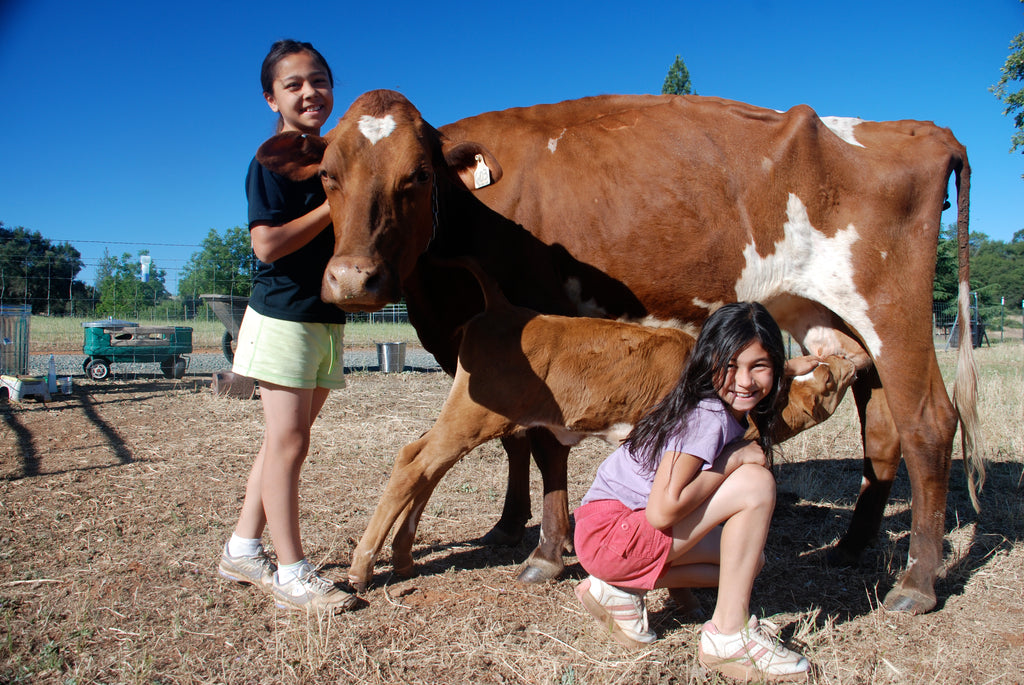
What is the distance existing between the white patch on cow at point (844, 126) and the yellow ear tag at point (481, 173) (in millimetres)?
2078

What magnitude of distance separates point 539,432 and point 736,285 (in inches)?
52.8

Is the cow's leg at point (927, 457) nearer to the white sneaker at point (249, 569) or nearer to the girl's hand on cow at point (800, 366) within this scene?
the girl's hand on cow at point (800, 366)

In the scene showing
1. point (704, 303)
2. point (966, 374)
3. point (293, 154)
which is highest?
point (293, 154)

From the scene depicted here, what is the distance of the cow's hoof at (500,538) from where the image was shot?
153 inches

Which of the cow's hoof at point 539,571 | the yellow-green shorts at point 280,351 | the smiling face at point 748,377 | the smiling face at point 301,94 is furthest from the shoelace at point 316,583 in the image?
the smiling face at point 301,94

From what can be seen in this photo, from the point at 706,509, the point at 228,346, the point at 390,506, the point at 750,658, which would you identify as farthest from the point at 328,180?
the point at 228,346

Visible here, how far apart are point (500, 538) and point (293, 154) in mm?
2374

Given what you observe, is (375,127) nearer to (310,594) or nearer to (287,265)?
(287,265)

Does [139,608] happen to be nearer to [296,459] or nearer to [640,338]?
[296,459]

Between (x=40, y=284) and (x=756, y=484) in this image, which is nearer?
(x=756, y=484)

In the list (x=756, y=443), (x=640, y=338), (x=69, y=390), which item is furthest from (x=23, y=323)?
(x=756, y=443)

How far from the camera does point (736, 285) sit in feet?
11.9

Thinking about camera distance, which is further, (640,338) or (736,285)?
(736,285)

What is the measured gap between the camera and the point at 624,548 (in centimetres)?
246
